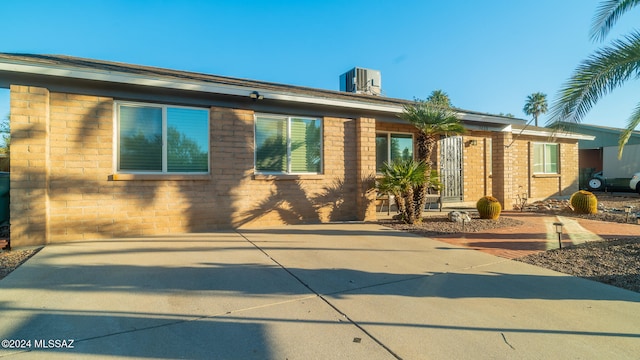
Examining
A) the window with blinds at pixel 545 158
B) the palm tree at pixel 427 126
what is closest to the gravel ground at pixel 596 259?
the palm tree at pixel 427 126

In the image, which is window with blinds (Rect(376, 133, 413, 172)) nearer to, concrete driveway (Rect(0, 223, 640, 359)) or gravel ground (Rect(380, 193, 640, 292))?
gravel ground (Rect(380, 193, 640, 292))

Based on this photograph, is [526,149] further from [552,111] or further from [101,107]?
[101,107]

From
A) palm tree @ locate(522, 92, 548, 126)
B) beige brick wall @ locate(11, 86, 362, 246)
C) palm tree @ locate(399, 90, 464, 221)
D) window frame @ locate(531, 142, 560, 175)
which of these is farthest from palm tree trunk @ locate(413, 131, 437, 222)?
palm tree @ locate(522, 92, 548, 126)

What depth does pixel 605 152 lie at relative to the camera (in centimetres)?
2266

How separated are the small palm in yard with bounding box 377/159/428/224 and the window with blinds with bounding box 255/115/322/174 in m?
1.91

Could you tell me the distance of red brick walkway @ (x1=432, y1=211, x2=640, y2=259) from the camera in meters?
6.04

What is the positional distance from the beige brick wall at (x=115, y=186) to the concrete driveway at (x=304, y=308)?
1.04 meters

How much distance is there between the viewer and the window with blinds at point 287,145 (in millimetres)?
8227

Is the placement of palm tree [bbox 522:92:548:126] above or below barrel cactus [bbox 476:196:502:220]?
above

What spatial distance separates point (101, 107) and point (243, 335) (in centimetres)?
608

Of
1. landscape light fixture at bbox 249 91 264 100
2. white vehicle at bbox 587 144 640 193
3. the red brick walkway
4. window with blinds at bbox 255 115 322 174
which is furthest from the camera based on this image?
white vehicle at bbox 587 144 640 193

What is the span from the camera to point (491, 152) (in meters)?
12.7

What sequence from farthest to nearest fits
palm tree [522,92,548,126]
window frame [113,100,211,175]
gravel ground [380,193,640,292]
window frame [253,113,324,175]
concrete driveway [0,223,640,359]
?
palm tree [522,92,548,126]
window frame [253,113,324,175]
window frame [113,100,211,175]
gravel ground [380,193,640,292]
concrete driveway [0,223,640,359]

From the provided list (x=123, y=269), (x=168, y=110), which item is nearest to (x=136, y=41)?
(x=168, y=110)
